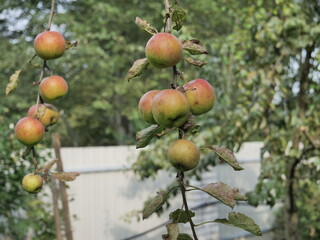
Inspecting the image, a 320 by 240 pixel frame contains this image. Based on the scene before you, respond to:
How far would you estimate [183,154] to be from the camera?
1.52 feet

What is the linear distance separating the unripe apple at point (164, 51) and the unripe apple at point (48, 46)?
0.75ft

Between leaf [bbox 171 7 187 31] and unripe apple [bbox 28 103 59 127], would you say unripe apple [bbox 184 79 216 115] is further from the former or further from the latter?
unripe apple [bbox 28 103 59 127]

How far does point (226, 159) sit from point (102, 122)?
440 inches

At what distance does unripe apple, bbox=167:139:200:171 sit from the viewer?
465 mm

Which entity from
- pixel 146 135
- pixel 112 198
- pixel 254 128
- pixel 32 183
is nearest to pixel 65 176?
pixel 32 183

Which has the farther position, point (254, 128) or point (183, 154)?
point (254, 128)

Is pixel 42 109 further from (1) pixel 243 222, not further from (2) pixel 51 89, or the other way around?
(1) pixel 243 222

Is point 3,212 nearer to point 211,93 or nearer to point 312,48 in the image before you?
point 312,48

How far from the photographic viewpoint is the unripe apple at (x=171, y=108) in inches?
17.6

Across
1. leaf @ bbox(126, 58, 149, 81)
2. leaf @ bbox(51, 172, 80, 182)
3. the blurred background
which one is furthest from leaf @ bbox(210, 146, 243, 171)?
the blurred background

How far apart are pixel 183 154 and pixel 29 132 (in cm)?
28

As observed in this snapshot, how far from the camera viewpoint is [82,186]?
14.3ft

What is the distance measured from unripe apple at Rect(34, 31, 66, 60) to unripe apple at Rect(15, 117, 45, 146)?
98mm

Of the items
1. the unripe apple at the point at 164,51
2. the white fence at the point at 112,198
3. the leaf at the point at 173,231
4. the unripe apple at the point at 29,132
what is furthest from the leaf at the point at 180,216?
the white fence at the point at 112,198
